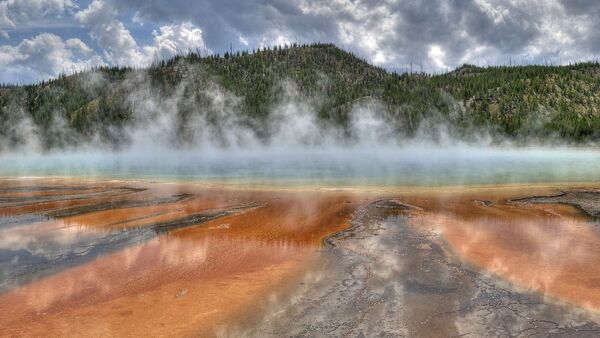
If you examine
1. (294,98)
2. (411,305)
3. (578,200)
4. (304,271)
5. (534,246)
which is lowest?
(411,305)

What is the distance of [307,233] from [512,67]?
189 metres

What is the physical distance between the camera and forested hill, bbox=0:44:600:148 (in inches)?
5261

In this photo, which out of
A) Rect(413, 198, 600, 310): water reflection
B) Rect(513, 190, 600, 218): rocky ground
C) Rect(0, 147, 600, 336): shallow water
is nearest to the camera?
Rect(0, 147, 600, 336): shallow water

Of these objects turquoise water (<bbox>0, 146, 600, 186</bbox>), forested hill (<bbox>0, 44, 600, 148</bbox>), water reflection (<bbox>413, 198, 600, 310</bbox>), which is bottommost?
water reflection (<bbox>413, 198, 600, 310</bbox>)

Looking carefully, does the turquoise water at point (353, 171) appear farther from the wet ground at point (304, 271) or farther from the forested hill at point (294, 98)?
the forested hill at point (294, 98)

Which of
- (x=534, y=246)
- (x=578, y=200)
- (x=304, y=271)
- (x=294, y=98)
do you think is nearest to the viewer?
(x=304, y=271)

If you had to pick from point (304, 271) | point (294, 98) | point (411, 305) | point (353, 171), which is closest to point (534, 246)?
point (411, 305)

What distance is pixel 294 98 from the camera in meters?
163

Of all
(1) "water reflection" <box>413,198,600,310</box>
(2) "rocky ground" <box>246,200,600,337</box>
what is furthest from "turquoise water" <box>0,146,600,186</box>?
(2) "rocky ground" <box>246,200,600,337</box>

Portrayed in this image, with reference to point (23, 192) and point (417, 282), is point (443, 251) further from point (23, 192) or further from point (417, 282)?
point (23, 192)

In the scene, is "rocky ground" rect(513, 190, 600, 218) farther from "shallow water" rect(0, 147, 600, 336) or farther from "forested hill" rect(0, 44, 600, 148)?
"forested hill" rect(0, 44, 600, 148)

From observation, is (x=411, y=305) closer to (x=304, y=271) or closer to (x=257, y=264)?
(x=304, y=271)

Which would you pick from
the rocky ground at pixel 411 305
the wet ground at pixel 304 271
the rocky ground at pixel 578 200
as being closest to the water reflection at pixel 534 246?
the wet ground at pixel 304 271

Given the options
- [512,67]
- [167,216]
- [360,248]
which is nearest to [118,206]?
[167,216]
